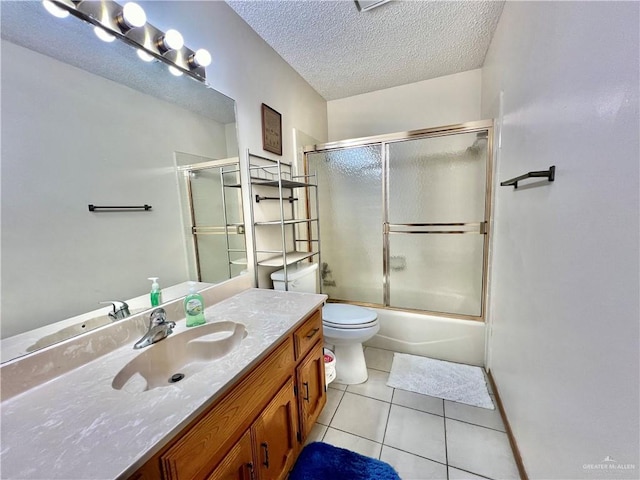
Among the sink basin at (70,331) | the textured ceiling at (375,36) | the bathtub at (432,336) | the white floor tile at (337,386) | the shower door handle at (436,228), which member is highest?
the textured ceiling at (375,36)

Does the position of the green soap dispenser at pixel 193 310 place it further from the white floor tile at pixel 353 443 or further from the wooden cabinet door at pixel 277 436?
the white floor tile at pixel 353 443

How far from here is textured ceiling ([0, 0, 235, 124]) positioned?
0.75 metres

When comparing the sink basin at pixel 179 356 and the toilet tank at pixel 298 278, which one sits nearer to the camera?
the sink basin at pixel 179 356

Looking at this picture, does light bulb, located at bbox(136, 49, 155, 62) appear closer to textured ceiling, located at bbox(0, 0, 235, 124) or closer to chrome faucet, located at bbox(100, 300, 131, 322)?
textured ceiling, located at bbox(0, 0, 235, 124)

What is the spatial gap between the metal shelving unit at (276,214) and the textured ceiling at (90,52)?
0.47m

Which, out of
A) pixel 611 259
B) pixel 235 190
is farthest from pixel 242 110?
pixel 611 259

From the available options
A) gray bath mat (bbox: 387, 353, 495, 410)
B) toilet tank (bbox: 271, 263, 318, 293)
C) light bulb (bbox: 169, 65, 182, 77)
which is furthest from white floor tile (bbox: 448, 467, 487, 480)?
light bulb (bbox: 169, 65, 182, 77)

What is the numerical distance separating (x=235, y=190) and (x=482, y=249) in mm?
1904

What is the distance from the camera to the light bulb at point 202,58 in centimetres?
126

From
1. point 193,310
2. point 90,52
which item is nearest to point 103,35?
point 90,52

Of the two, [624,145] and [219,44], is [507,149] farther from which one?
[219,44]

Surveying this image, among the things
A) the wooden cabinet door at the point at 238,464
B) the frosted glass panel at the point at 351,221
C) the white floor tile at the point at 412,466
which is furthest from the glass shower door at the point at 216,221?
the white floor tile at the point at 412,466

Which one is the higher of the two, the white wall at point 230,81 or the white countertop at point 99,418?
the white wall at point 230,81

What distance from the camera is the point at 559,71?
0.86m
